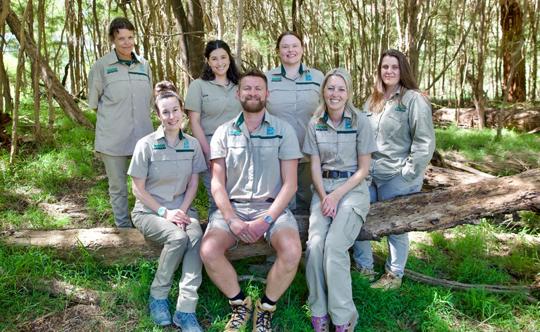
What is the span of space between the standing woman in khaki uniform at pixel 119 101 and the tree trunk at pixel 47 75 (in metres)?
2.43

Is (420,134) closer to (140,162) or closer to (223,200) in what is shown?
(223,200)

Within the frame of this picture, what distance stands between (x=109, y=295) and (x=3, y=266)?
0.83 m

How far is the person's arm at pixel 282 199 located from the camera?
3072 mm

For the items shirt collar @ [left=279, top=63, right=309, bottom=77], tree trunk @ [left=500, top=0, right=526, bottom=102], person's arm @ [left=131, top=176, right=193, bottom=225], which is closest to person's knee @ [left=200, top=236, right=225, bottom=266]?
person's arm @ [left=131, top=176, right=193, bottom=225]

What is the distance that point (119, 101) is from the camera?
12.7ft

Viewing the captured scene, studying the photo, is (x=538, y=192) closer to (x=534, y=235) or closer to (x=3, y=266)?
(x=534, y=235)

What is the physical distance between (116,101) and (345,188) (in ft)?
6.72

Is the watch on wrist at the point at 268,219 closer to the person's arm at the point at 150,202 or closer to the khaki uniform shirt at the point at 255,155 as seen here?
the khaki uniform shirt at the point at 255,155

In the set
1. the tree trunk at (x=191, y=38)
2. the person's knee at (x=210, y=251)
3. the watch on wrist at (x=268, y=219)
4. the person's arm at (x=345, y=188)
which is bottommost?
the person's knee at (x=210, y=251)

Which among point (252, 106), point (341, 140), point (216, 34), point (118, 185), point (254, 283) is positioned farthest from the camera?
point (216, 34)

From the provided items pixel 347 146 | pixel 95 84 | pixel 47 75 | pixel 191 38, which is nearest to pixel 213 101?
pixel 95 84

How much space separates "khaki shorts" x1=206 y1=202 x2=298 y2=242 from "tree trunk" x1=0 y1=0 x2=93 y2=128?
13.1 feet

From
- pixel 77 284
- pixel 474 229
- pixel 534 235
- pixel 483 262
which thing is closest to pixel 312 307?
pixel 77 284

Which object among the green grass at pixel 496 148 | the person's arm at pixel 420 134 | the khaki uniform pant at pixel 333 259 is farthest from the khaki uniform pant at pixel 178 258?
the green grass at pixel 496 148
